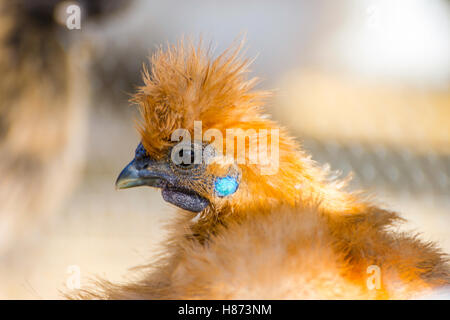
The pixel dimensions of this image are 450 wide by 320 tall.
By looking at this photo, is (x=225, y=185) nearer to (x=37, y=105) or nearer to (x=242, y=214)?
(x=242, y=214)

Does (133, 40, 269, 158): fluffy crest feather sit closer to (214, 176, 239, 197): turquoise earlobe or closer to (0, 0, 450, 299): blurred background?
(214, 176, 239, 197): turquoise earlobe

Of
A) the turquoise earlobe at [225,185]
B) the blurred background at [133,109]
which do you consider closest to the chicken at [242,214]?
the turquoise earlobe at [225,185]

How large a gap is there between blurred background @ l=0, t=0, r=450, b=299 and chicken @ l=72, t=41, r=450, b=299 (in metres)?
0.64

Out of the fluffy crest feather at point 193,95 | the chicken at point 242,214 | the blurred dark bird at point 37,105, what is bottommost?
the chicken at point 242,214

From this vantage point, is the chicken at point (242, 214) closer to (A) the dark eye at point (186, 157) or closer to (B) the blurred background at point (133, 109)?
(A) the dark eye at point (186, 157)

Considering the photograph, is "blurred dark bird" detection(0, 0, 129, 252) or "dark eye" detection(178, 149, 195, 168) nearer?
"dark eye" detection(178, 149, 195, 168)

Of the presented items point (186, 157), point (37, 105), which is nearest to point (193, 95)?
point (186, 157)

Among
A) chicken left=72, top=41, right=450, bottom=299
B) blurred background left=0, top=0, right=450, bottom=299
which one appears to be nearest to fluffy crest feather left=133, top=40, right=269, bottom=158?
chicken left=72, top=41, right=450, bottom=299

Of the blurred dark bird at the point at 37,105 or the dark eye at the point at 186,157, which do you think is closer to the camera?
the dark eye at the point at 186,157

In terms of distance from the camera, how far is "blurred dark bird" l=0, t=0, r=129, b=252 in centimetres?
104

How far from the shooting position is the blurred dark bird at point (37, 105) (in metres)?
1.04

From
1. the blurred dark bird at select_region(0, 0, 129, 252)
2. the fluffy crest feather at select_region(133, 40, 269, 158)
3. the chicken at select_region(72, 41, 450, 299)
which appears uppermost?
the blurred dark bird at select_region(0, 0, 129, 252)
